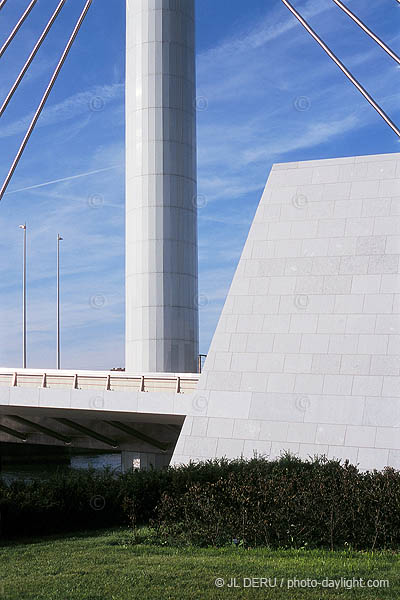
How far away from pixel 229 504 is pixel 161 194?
2151 cm

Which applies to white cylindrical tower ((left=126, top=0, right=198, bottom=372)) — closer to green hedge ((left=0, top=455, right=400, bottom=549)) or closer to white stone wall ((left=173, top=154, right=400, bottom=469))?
white stone wall ((left=173, top=154, right=400, bottom=469))

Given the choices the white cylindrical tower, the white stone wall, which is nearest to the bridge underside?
the white stone wall

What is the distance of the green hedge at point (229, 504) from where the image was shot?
1134 centimetres

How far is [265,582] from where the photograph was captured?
29.6ft

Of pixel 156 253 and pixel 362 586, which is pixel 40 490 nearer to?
pixel 362 586

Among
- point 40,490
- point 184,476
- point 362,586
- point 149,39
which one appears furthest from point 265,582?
point 149,39

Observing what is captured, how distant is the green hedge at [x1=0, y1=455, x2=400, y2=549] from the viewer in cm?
1134

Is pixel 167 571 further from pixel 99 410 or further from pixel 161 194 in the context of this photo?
pixel 161 194

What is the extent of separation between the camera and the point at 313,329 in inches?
678

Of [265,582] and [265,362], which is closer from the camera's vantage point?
[265,582]

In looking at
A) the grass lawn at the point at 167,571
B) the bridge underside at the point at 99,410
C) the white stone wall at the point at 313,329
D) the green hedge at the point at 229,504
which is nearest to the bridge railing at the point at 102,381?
the bridge underside at the point at 99,410

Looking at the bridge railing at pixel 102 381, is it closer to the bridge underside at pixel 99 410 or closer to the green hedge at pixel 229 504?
the bridge underside at pixel 99 410

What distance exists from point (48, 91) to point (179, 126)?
1925cm

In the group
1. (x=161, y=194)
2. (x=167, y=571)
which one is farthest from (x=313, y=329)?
(x=161, y=194)
